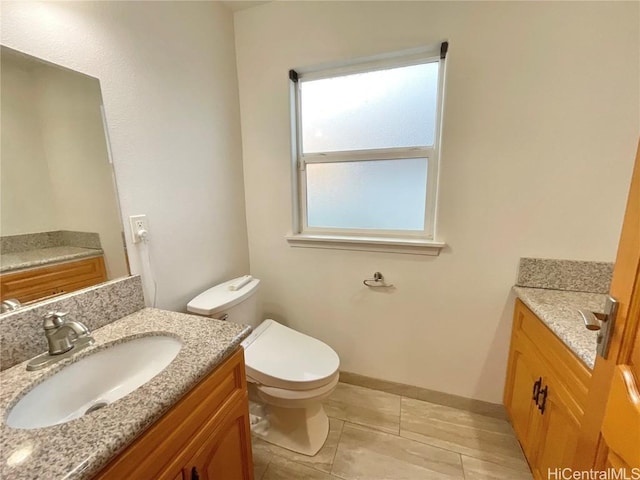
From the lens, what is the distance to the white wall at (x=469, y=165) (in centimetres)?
114

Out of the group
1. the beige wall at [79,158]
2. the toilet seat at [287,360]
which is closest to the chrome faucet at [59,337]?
the beige wall at [79,158]

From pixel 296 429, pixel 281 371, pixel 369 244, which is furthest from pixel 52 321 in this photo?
pixel 369 244

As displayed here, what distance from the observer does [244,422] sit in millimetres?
959

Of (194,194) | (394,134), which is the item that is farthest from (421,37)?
(194,194)

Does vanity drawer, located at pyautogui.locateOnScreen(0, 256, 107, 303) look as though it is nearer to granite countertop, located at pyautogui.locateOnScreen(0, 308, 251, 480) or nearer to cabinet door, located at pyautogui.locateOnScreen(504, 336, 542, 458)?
granite countertop, located at pyautogui.locateOnScreen(0, 308, 251, 480)

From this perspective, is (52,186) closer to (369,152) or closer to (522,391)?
(369,152)

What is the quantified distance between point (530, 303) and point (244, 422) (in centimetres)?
129

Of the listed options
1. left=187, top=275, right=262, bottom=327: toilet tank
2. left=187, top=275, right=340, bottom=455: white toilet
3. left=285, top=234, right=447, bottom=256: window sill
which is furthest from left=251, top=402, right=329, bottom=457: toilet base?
left=285, top=234, right=447, bottom=256: window sill

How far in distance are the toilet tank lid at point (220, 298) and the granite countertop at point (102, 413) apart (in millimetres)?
306

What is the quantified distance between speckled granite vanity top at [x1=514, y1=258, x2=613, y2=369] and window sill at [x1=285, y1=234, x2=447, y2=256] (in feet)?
1.40

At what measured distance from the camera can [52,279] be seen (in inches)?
34.5

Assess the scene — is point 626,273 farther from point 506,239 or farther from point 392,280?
point 392,280

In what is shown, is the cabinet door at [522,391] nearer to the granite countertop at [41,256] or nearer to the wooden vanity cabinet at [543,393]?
the wooden vanity cabinet at [543,393]

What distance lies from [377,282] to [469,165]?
31.2 inches
